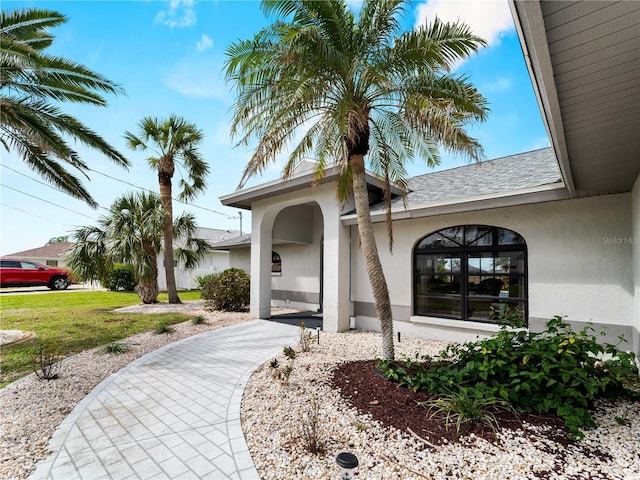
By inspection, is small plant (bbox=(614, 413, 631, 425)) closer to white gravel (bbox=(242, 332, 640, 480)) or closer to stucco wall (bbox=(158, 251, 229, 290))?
white gravel (bbox=(242, 332, 640, 480))

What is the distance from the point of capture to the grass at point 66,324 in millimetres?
7007

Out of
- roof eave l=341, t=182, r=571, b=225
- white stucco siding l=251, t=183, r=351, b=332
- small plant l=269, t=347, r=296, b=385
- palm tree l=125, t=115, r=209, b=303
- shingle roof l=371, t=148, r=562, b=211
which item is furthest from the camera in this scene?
palm tree l=125, t=115, r=209, b=303

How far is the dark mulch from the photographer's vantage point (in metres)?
3.74

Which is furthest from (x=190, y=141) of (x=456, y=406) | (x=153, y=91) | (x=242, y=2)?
(x=456, y=406)

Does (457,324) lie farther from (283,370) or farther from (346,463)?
(346,463)

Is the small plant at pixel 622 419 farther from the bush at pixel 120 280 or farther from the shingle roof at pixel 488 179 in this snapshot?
the bush at pixel 120 280

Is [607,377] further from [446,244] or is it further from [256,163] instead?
[256,163]

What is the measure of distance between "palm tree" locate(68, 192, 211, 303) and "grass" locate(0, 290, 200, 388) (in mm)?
1825

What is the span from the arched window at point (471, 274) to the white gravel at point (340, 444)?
3762mm

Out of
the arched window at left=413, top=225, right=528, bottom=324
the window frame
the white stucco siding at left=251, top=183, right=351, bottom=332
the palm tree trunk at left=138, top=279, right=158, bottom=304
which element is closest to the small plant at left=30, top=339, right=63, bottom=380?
the white stucco siding at left=251, top=183, right=351, bottom=332

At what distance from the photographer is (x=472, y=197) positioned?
788cm

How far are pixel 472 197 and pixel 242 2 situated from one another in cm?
681

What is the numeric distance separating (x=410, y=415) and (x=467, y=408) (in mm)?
731

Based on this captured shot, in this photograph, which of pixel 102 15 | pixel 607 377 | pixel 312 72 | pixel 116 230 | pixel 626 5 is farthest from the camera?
pixel 116 230
